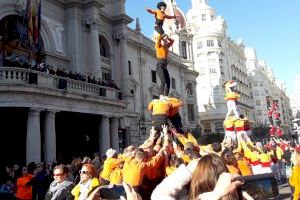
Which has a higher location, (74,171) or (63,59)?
(63,59)

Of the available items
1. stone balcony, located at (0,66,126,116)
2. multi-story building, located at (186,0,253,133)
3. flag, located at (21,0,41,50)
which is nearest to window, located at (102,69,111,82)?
stone balcony, located at (0,66,126,116)

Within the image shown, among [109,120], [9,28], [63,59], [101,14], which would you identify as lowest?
[109,120]

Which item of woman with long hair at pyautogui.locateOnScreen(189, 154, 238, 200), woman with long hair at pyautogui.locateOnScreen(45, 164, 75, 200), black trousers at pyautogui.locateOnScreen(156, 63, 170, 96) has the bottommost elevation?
woman with long hair at pyautogui.locateOnScreen(45, 164, 75, 200)

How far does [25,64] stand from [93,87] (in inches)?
190

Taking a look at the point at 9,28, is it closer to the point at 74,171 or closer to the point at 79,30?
the point at 79,30

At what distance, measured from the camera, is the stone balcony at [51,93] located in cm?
1662

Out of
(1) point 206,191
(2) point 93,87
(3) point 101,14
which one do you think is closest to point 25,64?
(2) point 93,87

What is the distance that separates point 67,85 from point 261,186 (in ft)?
56.2

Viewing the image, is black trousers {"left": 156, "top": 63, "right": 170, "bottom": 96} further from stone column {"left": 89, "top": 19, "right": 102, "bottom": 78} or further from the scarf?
stone column {"left": 89, "top": 19, "right": 102, "bottom": 78}

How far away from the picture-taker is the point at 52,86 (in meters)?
18.7

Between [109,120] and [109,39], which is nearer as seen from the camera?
[109,120]

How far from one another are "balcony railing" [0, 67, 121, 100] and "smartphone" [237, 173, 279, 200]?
48.9 ft

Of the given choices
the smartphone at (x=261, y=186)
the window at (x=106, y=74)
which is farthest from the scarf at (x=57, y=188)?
the window at (x=106, y=74)

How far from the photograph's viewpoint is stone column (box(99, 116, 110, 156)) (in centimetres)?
2228
